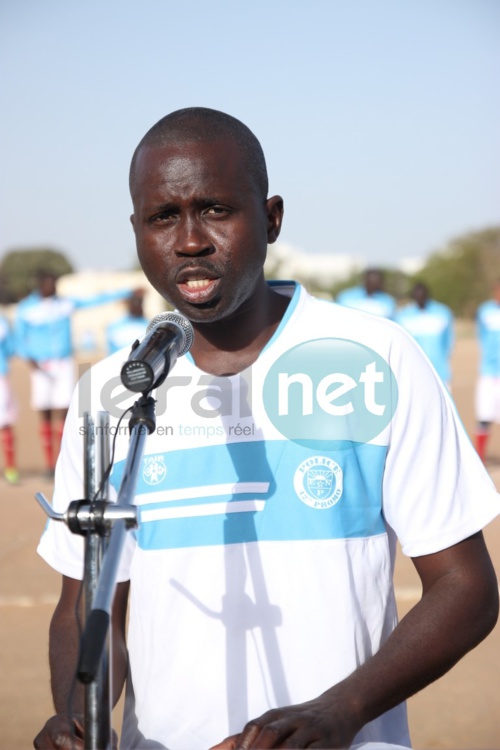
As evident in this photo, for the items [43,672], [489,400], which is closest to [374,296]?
[489,400]

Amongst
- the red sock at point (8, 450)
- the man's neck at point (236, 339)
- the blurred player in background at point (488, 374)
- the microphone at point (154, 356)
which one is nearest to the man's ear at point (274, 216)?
the man's neck at point (236, 339)

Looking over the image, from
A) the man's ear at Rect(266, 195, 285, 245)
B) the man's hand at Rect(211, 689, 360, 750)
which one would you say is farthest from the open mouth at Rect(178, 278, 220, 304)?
the man's hand at Rect(211, 689, 360, 750)

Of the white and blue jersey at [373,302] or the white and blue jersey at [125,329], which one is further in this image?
the white and blue jersey at [373,302]

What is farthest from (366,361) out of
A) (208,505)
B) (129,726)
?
(129,726)

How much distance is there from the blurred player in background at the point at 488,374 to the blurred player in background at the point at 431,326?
1.64 feet

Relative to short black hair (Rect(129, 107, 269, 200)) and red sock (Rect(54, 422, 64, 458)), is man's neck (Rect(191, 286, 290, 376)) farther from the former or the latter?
red sock (Rect(54, 422, 64, 458))

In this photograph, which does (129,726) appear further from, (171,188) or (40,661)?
(40,661)

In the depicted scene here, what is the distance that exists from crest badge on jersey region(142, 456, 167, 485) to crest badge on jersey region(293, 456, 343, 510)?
0.27 metres

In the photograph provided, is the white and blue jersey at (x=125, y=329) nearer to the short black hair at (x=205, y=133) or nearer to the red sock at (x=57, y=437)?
the red sock at (x=57, y=437)

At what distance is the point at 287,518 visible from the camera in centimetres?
206

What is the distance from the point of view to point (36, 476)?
1148cm

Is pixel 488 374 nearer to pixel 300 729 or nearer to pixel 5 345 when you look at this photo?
pixel 5 345

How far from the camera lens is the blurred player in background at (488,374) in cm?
1145

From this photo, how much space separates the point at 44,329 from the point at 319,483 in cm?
990
